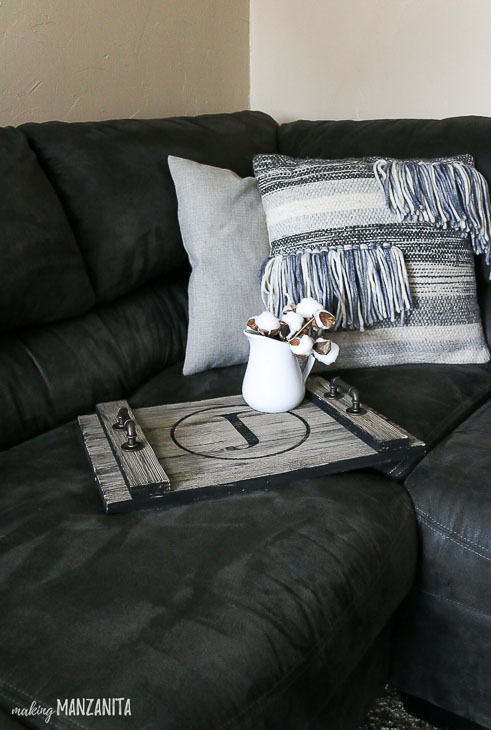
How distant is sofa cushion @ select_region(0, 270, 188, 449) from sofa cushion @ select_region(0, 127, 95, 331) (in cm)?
6

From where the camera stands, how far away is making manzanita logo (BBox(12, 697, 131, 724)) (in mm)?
660

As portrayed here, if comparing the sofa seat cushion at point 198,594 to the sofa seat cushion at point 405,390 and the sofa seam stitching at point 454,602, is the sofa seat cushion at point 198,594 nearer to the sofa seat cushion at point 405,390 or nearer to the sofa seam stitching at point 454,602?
the sofa seam stitching at point 454,602

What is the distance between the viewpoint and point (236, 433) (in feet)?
3.74

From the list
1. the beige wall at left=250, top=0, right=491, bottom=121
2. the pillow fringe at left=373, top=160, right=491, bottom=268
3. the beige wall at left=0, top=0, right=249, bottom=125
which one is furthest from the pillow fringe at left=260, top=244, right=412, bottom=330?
the beige wall at left=250, top=0, right=491, bottom=121

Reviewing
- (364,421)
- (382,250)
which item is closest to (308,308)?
(364,421)

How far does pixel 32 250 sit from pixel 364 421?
2.10 feet

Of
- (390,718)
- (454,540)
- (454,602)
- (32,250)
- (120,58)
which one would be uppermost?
(120,58)

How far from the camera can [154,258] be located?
1471mm

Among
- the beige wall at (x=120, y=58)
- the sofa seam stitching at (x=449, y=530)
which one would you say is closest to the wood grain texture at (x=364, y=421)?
the sofa seam stitching at (x=449, y=530)

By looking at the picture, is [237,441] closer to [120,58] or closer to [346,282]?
[346,282]

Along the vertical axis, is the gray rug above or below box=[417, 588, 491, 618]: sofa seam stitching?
below

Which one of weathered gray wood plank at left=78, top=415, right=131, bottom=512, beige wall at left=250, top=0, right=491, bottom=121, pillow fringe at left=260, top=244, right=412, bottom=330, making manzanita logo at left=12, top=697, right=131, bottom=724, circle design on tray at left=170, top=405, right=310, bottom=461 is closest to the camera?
making manzanita logo at left=12, top=697, right=131, bottom=724

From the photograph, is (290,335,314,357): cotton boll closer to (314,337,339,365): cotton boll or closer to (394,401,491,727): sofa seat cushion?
(314,337,339,365): cotton boll

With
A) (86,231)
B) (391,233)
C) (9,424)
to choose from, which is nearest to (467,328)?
(391,233)
